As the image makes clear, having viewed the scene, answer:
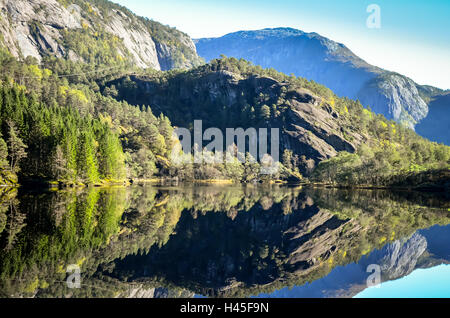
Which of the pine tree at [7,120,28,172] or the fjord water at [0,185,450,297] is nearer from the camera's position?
the fjord water at [0,185,450,297]

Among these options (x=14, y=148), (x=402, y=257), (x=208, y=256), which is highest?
(x=14, y=148)

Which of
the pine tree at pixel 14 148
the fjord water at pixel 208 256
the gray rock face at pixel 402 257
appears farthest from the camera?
the pine tree at pixel 14 148

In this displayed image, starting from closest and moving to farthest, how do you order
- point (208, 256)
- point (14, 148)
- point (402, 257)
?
1. point (208, 256)
2. point (402, 257)
3. point (14, 148)

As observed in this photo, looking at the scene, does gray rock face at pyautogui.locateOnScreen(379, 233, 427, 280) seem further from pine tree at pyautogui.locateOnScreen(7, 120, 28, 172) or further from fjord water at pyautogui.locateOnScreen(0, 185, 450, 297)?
pine tree at pyautogui.locateOnScreen(7, 120, 28, 172)

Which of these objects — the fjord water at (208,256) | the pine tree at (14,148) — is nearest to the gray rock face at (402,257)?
the fjord water at (208,256)

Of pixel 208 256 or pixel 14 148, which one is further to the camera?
pixel 14 148

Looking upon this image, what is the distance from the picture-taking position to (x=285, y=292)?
13.8m

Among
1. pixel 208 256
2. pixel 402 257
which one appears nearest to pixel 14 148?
pixel 208 256

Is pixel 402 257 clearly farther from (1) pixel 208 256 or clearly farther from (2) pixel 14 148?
(2) pixel 14 148

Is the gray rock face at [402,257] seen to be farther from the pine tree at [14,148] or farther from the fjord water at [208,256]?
the pine tree at [14,148]

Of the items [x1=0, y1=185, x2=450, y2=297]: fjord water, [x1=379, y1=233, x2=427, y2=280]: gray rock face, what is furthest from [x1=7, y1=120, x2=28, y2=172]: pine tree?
[x1=379, y1=233, x2=427, y2=280]: gray rock face

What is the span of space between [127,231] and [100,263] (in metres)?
9.59
